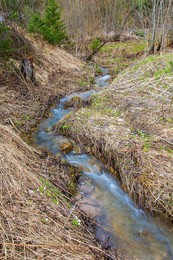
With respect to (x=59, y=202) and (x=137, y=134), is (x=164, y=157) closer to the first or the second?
(x=137, y=134)

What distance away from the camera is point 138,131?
370cm

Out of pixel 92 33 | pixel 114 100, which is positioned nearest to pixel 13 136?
pixel 114 100

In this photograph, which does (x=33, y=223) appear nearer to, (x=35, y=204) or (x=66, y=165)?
(x=35, y=204)

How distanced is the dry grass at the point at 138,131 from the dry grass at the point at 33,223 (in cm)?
95

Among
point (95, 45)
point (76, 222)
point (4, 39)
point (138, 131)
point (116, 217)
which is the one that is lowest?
point (116, 217)

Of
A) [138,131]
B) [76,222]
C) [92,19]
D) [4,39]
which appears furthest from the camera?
[92,19]

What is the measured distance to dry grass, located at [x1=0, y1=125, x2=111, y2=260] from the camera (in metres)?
1.90

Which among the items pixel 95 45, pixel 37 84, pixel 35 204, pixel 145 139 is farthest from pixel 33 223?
pixel 95 45

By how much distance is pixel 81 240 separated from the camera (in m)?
2.15

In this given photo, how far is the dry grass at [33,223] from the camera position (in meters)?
1.90

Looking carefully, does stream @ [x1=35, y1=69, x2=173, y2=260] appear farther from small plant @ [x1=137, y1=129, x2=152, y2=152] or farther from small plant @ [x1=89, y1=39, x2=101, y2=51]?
small plant @ [x1=89, y1=39, x2=101, y2=51]

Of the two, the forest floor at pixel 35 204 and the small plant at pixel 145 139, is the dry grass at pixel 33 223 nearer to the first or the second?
the forest floor at pixel 35 204

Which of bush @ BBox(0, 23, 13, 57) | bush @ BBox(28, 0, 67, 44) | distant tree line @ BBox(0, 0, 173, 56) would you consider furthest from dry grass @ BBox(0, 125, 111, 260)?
bush @ BBox(28, 0, 67, 44)

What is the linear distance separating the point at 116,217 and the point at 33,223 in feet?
3.60
